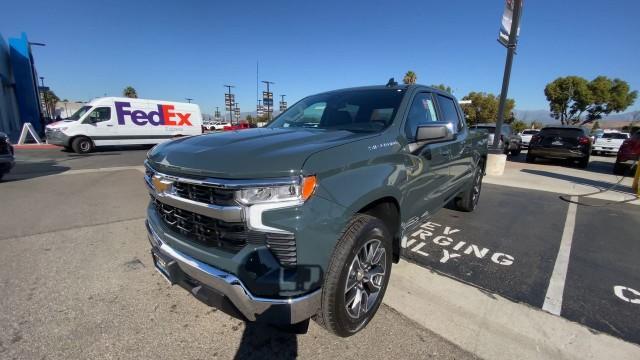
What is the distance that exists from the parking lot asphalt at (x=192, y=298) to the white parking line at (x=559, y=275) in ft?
0.12

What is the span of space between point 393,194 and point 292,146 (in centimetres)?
89

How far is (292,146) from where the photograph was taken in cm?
197

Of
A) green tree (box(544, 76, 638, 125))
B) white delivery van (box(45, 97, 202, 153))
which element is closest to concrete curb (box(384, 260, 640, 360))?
white delivery van (box(45, 97, 202, 153))

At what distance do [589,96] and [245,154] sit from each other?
5210cm

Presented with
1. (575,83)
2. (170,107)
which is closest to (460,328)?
(170,107)

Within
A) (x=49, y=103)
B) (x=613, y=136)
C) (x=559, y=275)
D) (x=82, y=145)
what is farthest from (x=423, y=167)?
(x=49, y=103)

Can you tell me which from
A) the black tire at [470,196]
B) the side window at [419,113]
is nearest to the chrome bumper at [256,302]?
the side window at [419,113]

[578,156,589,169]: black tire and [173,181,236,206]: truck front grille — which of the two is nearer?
[173,181,236,206]: truck front grille

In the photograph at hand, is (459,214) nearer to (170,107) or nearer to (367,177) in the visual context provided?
(367,177)

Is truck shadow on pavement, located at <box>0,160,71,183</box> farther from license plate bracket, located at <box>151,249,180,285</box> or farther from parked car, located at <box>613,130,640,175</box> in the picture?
parked car, located at <box>613,130,640,175</box>

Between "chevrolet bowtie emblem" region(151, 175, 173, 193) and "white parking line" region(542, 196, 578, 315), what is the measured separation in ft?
10.1

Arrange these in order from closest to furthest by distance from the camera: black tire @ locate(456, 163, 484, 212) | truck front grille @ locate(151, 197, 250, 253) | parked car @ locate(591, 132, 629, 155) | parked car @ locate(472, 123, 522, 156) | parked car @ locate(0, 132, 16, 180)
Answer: truck front grille @ locate(151, 197, 250, 253) < black tire @ locate(456, 163, 484, 212) < parked car @ locate(0, 132, 16, 180) < parked car @ locate(472, 123, 522, 156) < parked car @ locate(591, 132, 629, 155)

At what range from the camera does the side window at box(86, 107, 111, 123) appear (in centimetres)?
1399

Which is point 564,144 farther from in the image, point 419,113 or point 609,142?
point 419,113
